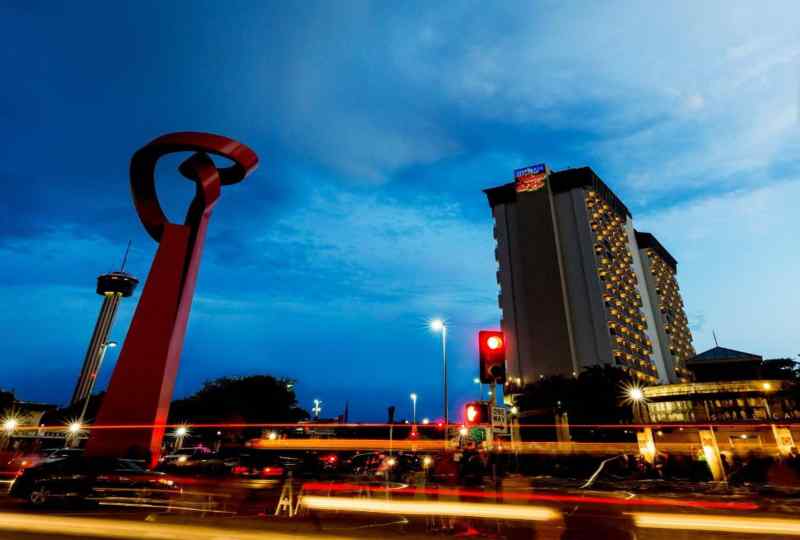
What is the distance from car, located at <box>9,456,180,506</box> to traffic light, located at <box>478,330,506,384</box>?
9.11 meters

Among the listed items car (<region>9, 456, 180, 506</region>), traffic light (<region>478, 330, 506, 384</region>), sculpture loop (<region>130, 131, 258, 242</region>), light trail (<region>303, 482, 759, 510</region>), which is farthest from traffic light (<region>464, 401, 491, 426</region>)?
sculpture loop (<region>130, 131, 258, 242</region>)

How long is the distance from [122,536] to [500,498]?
287 inches

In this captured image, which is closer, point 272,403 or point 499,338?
point 499,338

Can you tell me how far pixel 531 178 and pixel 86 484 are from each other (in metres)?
99.2

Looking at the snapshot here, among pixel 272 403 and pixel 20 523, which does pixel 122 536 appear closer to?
pixel 20 523

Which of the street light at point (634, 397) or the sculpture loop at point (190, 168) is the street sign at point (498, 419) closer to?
the sculpture loop at point (190, 168)

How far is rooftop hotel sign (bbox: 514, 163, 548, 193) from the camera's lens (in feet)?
322

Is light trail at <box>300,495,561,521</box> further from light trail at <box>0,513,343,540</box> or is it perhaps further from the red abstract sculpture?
the red abstract sculpture

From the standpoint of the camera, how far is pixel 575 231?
94.6 m

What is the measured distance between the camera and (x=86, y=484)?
11.7 metres

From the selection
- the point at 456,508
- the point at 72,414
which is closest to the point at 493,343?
the point at 456,508

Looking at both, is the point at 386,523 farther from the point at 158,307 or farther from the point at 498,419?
the point at 158,307

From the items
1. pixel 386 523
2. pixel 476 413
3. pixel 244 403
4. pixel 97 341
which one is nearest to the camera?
pixel 476 413

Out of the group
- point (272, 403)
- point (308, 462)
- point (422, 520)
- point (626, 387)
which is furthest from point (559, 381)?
point (422, 520)
